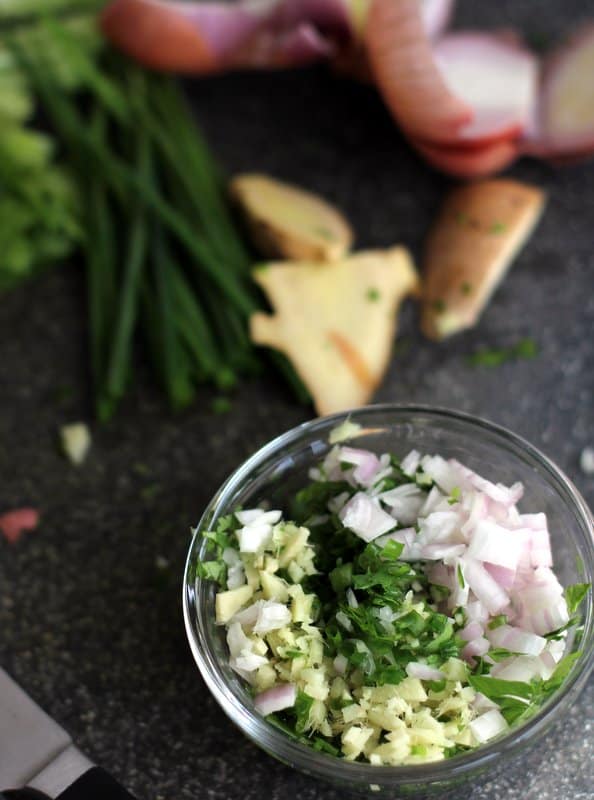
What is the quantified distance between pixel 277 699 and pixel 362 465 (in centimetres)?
31

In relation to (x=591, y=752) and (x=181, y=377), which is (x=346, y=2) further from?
(x=591, y=752)

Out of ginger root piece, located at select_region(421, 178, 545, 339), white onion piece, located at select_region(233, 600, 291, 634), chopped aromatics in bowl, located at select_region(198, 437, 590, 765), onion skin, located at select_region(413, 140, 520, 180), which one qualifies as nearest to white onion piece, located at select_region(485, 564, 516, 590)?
chopped aromatics in bowl, located at select_region(198, 437, 590, 765)

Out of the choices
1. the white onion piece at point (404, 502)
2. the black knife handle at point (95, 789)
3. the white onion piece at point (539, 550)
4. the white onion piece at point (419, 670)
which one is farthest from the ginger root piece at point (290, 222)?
the black knife handle at point (95, 789)

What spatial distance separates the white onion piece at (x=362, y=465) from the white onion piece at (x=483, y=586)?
0.18 m

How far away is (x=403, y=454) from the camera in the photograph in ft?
4.53

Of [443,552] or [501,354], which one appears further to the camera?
[501,354]

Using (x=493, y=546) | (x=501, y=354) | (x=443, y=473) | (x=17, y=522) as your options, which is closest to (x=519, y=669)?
(x=493, y=546)

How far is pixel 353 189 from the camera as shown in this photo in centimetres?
184

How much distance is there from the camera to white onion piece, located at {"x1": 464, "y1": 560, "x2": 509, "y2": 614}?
1136 millimetres

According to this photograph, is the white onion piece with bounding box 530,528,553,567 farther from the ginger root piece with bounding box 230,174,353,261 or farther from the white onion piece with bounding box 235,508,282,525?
the ginger root piece with bounding box 230,174,353,261

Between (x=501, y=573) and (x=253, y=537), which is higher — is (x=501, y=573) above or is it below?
below

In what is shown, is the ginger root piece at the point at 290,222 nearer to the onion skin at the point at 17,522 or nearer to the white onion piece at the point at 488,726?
the onion skin at the point at 17,522

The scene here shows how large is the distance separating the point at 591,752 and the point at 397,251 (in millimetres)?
854

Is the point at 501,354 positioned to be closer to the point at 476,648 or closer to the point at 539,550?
the point at 539,550
